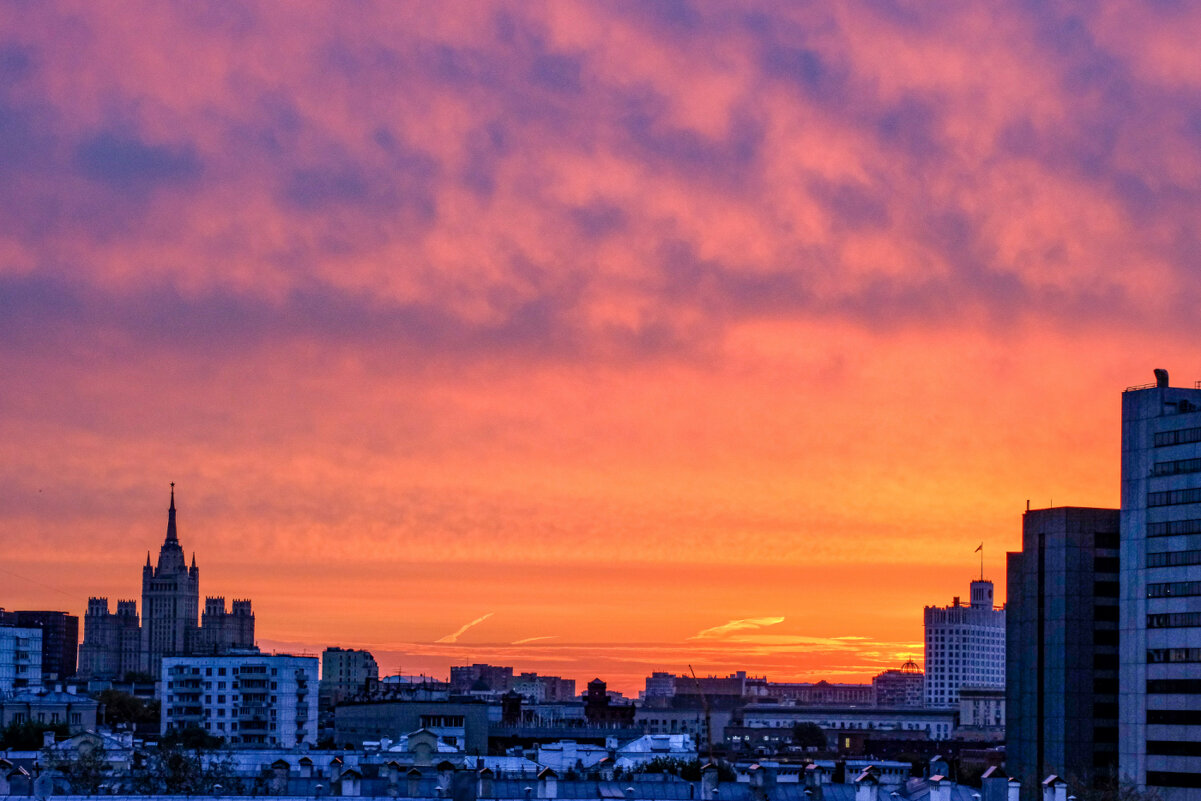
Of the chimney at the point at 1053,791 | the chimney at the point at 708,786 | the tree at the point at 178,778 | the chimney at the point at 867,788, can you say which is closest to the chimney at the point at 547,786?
the chimney at the point at 708,786

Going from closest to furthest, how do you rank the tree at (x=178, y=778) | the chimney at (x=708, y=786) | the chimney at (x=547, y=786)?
the chimney at (x=547, y=786)
the chimney at (x=708, y=786)
the tree at (x=178, y=778)

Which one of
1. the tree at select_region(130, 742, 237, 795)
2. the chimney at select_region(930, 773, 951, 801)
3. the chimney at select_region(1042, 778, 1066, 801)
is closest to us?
the chimney at select_region(930, 773, 951, 801)

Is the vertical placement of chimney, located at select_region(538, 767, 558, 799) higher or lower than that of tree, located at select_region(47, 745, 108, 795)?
higher

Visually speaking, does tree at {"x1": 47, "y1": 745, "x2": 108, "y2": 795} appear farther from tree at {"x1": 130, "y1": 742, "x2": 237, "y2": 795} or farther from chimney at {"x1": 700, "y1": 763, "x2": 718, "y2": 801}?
chimney at {"x1": 700, "y1": 763, "x2": 718, "y2": 801}

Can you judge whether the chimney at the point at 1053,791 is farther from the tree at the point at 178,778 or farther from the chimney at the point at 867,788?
the tree at the point at 178,778

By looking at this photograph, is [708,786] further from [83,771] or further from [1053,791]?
[83,771]

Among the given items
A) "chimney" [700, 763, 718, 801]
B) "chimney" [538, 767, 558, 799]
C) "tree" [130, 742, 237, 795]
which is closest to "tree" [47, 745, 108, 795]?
"tree" [130, 742, 237, 795]

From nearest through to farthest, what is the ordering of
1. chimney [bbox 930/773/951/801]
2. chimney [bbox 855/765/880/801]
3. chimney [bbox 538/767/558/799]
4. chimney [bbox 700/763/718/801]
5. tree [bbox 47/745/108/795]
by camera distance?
chimney [bbox 930/773/951/801] → chimney [bbox 538/767/558/799] → chimney [bbox 855/765/880/801] → chimney [bbox 700/763/718/801] → tree [bbox 47/745/108/795]

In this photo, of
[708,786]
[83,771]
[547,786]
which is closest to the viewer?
[547,786]

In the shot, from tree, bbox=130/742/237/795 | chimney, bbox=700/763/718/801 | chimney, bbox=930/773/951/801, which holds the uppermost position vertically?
chimney, bbox=930/773/951/801

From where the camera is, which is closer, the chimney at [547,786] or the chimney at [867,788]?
the chimney at [547,786]

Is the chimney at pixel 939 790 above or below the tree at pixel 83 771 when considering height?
above

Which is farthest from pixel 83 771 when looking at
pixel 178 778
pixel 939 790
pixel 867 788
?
pixel 939 790

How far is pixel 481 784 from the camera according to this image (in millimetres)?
159250
